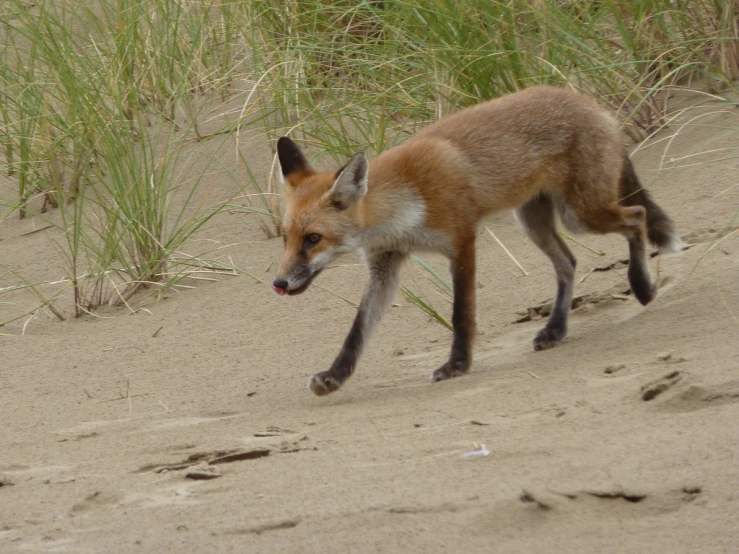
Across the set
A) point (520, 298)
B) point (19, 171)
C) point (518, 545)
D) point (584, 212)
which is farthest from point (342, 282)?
point (518, 545)

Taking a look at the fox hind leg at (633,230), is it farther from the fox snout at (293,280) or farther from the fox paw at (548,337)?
the fox snout at (293,280)

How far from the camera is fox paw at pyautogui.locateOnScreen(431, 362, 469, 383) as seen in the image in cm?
516

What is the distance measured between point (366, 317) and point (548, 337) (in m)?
0.92

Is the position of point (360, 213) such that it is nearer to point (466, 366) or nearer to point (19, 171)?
point (466, 366)

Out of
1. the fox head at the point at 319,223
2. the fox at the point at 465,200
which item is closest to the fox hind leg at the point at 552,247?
the fox at the point at 465,200

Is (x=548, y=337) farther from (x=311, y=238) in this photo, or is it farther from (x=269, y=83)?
(x=269, y=83)

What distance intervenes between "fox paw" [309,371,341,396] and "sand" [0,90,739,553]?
0.06 meters

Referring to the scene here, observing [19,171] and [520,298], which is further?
[19,171]

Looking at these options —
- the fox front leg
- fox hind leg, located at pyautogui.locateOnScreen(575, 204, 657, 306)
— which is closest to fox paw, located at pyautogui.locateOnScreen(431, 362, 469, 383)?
the fox front leg

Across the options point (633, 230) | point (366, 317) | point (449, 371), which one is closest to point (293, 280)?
point (366, 317)

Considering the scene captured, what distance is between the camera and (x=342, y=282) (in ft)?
22.6

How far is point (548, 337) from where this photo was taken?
558 centimetres

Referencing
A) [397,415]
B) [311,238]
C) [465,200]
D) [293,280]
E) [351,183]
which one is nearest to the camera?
[397,415]

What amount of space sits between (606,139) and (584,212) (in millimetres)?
423
